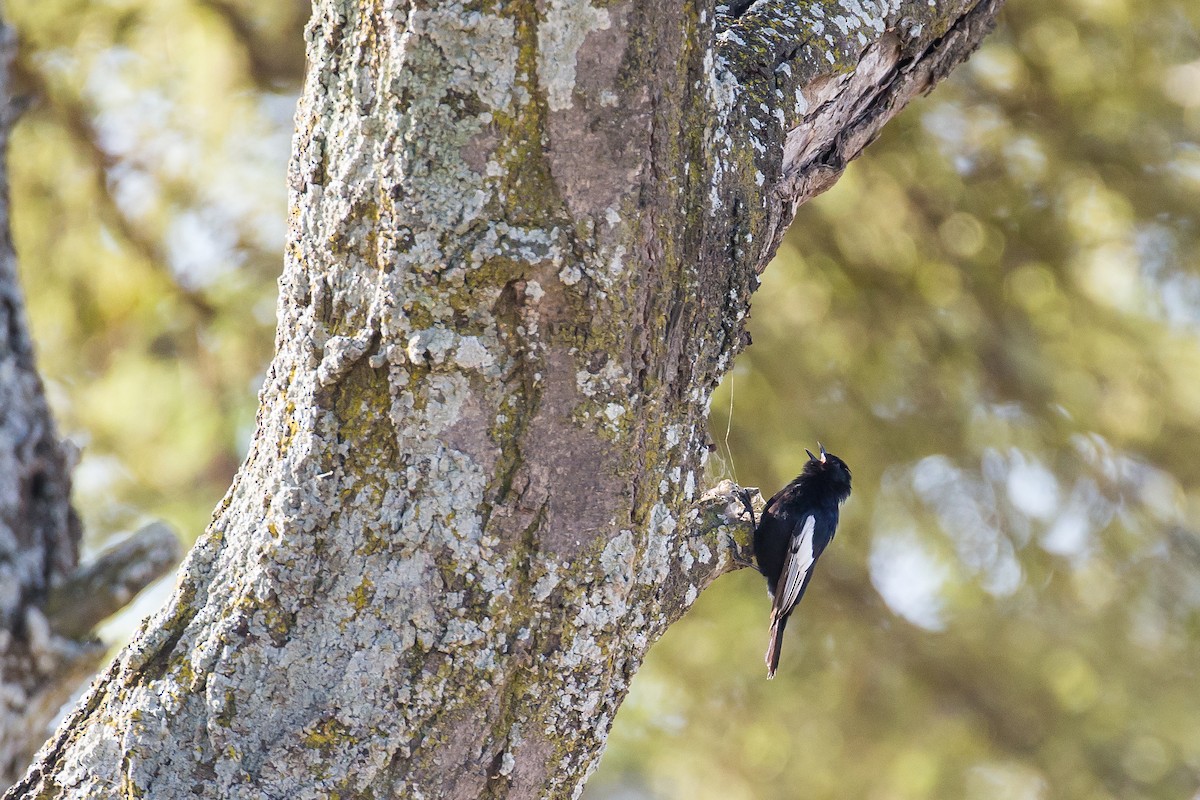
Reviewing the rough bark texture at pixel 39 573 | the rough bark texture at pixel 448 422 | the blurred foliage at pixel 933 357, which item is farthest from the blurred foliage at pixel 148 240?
the rough bark texture at pixel 448 422

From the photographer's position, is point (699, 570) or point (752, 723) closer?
point (699, 570)

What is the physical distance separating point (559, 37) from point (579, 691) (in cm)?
93

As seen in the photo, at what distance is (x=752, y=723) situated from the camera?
4359 millimetres

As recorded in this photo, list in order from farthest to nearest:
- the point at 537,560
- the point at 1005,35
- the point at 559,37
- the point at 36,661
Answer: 1. the point at 1005,35
2. the point at 36,661
3. the point at 537,560
4. the point at 559,37

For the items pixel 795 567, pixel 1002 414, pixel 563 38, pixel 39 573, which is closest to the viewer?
pixel 563 38

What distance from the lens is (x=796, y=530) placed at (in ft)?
10.9

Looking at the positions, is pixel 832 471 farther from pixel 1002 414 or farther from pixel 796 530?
pixel 1002 414

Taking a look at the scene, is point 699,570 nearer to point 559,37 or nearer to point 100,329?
point 559,37

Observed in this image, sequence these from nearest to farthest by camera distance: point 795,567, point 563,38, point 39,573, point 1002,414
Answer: point 563,38
point 39,573
point 795,567
point 1002,414

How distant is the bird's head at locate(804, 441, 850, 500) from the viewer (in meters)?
3.56

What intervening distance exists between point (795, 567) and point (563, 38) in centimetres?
234

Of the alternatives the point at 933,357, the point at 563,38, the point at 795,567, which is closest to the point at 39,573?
the point at 563,38

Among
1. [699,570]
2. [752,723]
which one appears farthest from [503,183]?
[752,723]

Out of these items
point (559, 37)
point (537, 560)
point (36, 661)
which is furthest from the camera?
point (36, 661)
